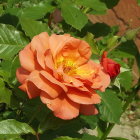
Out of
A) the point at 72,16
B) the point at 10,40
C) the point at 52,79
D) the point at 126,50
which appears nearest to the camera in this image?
the point at 52,79

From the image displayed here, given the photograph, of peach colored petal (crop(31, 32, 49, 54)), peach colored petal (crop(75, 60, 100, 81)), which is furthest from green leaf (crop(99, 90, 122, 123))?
peach colored petal (crop(31, 32, 49, 54))

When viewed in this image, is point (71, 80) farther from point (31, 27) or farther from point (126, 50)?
point (126, 50)

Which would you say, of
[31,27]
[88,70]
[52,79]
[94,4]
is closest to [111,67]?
[88,70]

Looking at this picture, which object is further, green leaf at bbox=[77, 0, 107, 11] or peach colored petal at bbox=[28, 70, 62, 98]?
green leaf at bbox=[77, 0, 107, 11]

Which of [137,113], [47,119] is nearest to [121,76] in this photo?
[47,119]

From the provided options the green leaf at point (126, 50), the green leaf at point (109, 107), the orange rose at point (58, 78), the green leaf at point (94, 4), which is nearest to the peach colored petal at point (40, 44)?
the orange rose at point (58, 78)

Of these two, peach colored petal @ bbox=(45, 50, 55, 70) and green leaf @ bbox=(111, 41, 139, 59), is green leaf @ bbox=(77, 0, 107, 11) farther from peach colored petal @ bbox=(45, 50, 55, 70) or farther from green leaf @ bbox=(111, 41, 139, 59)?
peach colored petal @ bbox=(45, 50, 55, 70)
